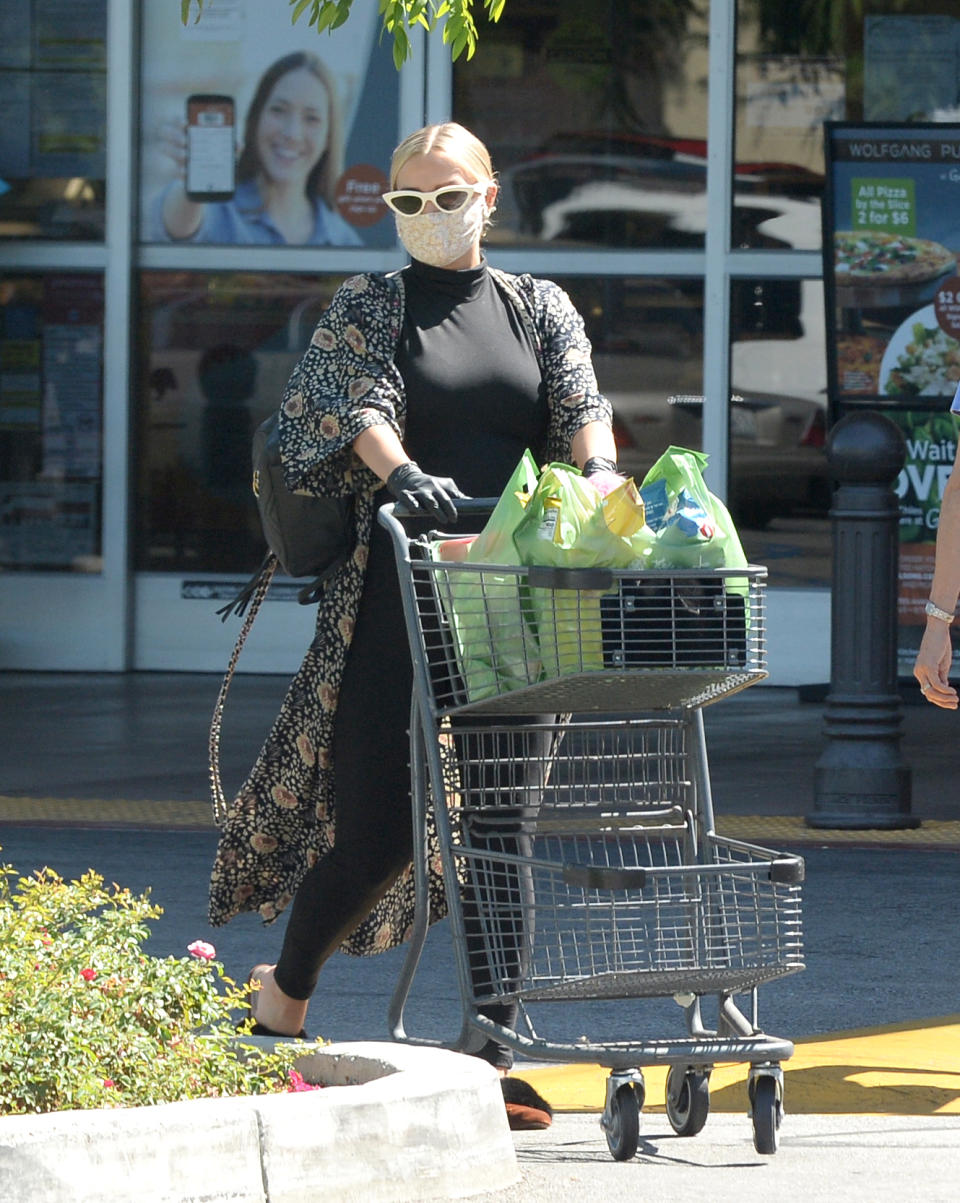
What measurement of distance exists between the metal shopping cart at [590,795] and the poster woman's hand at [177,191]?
28.0 feet

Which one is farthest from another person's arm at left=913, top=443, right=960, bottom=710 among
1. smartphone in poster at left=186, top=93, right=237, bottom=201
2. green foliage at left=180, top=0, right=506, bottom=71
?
smartphone in poster at left=186, top=93, right=237, bottom=201

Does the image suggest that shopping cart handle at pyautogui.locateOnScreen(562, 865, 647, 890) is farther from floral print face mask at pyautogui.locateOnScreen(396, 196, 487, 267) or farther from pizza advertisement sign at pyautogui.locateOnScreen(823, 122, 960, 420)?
pizza advertisement sign at pyautogui.locateOnScreen(823, 122, 960, 420)

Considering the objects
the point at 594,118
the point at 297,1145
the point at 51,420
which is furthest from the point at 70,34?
the point at 297,1145

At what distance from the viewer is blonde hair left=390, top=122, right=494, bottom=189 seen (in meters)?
4.59

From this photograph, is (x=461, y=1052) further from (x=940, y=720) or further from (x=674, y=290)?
(x=674, y=290)

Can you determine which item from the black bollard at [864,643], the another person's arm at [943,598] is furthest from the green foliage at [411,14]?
the black bollard at [864,643]

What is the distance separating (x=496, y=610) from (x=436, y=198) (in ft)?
3.04

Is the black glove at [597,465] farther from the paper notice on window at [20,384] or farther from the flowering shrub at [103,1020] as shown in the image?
the paper notice on window at [20,384]

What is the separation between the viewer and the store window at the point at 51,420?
508 inches

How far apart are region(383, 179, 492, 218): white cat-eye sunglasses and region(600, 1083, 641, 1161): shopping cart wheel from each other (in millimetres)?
1688

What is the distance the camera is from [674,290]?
12.5 m

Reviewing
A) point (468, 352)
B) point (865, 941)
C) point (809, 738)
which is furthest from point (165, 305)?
point (468, 352)

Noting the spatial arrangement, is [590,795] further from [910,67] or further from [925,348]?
[910,67]

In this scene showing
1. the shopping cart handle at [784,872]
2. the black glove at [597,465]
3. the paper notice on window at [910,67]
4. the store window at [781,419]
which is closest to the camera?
the shopping cart handle at [784,872]
